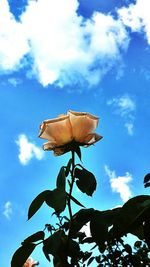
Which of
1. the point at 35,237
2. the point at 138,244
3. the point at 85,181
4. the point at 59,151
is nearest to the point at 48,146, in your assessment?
the point at 59,151

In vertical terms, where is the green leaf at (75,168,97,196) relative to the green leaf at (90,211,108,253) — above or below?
above

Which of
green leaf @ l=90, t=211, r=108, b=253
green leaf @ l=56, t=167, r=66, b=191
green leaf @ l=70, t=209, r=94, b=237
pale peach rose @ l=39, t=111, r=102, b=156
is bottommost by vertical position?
green leaf @ l=90, t=211, r=108, b=253

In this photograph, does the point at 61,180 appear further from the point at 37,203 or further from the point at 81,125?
the point at 81,125

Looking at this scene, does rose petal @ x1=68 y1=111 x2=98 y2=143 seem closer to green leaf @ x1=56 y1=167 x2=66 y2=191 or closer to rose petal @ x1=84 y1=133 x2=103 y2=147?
rose petal @ x1=84 y1=133 x2=103 y2=147

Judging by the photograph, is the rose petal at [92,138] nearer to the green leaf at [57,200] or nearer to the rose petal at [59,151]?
the rose petal at [59,151]

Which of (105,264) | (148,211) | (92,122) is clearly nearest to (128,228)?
(148,211)

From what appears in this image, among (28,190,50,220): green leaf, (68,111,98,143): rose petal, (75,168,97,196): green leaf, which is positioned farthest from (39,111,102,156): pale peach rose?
(28,190,50,220): green leaf

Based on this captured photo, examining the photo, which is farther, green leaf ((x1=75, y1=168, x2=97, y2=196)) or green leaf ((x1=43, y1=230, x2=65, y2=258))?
green leaf ((x1=75, y1=168, x2=97, y2=196))

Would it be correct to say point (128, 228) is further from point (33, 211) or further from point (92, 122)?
point (92, 122)
